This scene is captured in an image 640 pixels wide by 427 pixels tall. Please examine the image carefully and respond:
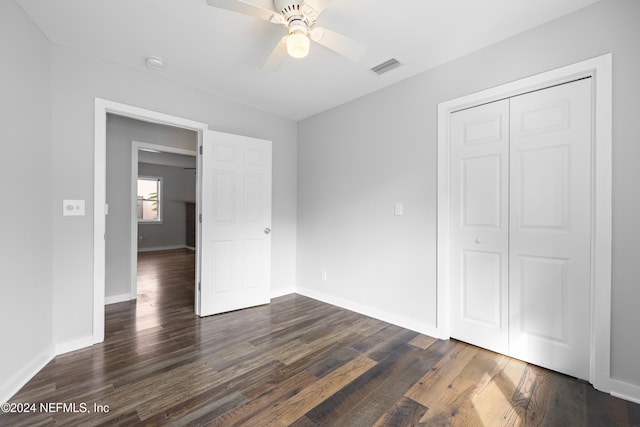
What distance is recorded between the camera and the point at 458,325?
2.54 metres

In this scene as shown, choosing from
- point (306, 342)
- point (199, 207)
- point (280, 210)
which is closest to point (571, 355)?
point (306, 342)

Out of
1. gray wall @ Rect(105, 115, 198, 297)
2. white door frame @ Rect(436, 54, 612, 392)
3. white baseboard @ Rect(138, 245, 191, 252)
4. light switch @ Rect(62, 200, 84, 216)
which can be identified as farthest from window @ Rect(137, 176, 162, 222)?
white door frame @ Rect(436, 54, 612, 392)

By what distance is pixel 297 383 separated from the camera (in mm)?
1899

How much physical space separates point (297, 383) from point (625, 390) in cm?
207

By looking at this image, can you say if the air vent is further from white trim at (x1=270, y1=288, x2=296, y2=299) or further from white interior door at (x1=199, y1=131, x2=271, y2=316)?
white trim at (x1=270, y1=288, x2=296, y2=299)

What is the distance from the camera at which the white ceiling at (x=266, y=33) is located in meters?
1.89

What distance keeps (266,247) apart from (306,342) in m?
1.43

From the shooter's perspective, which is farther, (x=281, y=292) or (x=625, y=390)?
(x=281, y=292)

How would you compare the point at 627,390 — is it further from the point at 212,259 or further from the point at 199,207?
the point at 199,207

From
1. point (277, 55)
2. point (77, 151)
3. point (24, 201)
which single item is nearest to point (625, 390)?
point (277, 55)

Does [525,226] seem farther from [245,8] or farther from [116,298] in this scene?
[116,298]

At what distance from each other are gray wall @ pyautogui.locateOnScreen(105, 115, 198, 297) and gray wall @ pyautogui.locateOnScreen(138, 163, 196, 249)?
4609 mm

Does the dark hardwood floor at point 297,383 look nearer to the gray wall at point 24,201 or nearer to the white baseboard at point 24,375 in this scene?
the white baseboard at point 24,375

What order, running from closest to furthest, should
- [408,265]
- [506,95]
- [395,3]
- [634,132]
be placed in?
[634,132] → [395,3] → [506,95] → [408,265]
